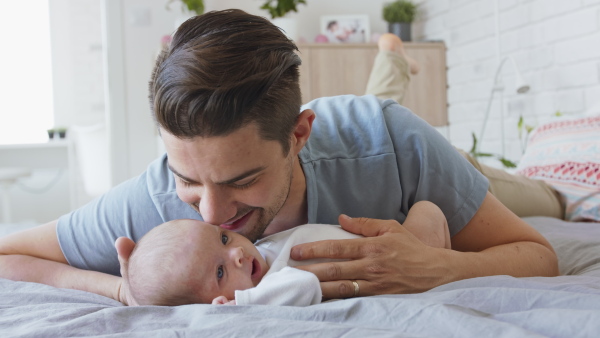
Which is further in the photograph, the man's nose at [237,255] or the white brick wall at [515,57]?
the white brick wall at [515,57]

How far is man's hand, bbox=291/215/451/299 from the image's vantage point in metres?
1.04

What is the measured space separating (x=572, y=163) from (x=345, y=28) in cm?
267

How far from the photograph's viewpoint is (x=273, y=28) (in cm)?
120

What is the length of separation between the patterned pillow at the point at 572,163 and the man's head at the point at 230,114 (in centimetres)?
142

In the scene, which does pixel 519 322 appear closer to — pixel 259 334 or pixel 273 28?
pixel 259 334

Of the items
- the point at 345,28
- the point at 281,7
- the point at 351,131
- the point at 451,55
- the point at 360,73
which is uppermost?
the point at 281,7

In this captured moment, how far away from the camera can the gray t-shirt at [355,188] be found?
4.45 ft

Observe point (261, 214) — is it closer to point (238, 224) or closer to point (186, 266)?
point (238, 224)

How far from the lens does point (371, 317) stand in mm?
837

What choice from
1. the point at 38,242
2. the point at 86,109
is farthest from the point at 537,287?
the point at 86,109

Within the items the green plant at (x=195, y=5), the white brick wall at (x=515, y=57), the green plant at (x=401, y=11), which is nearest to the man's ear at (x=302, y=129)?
the white brick wall at (x=515, y=57)

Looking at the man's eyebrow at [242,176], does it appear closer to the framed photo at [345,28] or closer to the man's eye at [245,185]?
the man's eye at [245,185]

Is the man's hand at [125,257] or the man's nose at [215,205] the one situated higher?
the man's nose at [215,205]

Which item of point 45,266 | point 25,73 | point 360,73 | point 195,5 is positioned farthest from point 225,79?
point 25,73
